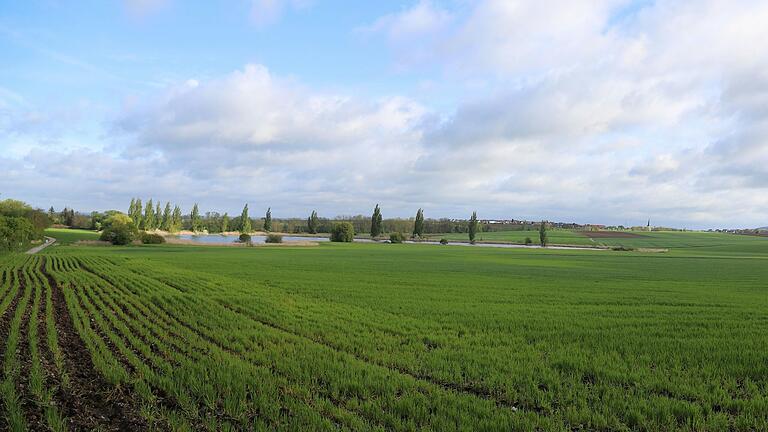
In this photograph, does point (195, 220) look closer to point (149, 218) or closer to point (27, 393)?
point (149, 218)

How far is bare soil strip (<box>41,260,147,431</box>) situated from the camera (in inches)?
262

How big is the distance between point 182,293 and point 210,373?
13258 mm

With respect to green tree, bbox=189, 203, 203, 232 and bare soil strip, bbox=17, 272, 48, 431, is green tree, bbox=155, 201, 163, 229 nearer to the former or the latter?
green tree, bbox=189, 203, 203, 232

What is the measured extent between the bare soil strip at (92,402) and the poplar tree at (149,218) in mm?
148433

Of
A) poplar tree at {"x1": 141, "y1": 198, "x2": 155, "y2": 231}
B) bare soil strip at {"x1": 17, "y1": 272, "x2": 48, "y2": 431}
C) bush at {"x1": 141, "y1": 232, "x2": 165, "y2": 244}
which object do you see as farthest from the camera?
poplar tree at {"x1": 141, "y1": 198, "x2": 155, "y2": 231}

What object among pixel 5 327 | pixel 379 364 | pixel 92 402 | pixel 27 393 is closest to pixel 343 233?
pixel 5 327

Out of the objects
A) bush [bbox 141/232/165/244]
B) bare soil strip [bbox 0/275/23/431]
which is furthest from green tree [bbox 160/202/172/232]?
bare soil strip [bbox 0/275/23/431]

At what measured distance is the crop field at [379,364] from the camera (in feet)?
22.3

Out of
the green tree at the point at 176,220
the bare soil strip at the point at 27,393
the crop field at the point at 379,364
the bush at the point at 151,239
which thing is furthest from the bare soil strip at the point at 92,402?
the green tree at the point at 176,220

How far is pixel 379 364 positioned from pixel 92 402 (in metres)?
5.36

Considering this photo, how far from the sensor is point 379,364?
31.7ft

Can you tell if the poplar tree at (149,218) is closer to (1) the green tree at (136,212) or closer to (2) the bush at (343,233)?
(1) the green tree at (136,212)

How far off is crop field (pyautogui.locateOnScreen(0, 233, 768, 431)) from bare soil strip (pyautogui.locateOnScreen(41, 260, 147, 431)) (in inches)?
1.4

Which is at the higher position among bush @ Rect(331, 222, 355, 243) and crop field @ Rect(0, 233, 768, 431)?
bush @ Rect(331, 222, 355, 243)
